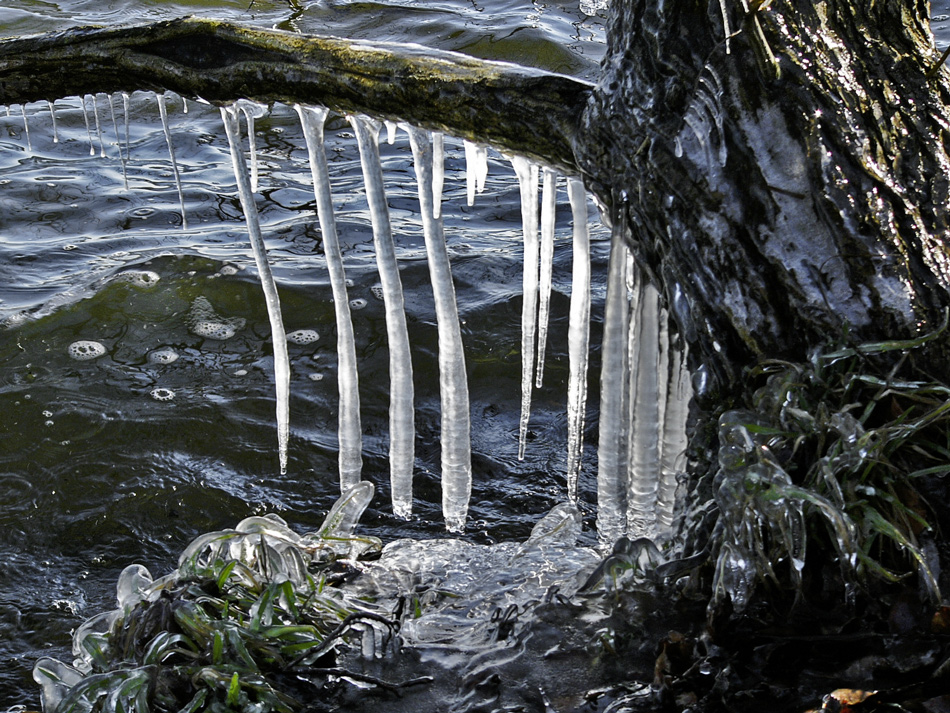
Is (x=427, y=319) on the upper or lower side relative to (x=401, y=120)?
lower

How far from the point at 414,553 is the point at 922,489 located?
1.92 metres

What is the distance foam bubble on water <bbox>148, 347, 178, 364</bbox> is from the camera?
16.9ft

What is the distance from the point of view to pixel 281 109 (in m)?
9.33

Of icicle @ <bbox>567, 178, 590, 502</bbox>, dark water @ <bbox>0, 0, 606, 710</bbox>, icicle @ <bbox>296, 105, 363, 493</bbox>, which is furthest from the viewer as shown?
dark water @ <bbox>0, 0, 606, 710</bbox>

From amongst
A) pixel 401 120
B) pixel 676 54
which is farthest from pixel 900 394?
pixel 401 120

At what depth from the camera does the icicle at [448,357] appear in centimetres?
302

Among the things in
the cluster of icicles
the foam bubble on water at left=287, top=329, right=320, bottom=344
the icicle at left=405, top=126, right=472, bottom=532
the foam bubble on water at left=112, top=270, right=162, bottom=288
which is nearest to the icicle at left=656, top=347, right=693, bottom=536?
the cluster of icicles

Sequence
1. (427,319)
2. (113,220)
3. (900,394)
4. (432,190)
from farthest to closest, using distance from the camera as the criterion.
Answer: (113,220) < (427,319) < (432,190) < (900,394)

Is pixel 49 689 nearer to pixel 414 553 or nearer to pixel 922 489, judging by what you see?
pixel 414 553

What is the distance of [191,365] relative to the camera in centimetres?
513

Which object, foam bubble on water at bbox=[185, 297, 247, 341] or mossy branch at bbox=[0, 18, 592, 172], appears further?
foam bubble on water at bbox=[185, 297, 247, 341]

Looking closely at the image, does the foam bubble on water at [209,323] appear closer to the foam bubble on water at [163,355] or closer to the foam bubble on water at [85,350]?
the foam bubble on water at [163,355]

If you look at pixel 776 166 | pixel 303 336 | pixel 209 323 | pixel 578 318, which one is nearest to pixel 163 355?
pixel 209 323

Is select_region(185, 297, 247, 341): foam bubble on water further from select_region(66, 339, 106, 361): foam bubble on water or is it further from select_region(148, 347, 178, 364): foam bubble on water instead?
select_region(66, 339, 106, 361): foam bubble on water
